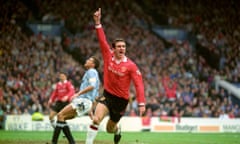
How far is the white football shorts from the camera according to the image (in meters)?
14.9

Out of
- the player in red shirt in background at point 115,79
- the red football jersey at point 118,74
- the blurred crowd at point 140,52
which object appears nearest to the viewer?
the player in red shirt in background at point 115,79

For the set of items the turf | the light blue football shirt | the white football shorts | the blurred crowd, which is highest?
the blurred crowd

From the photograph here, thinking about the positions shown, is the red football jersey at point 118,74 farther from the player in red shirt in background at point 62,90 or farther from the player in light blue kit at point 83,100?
the player in red shirt in background at point 62,90

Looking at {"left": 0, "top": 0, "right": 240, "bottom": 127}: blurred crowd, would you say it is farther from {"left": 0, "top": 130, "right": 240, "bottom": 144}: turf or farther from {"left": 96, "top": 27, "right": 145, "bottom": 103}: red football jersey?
{"left": 96, "top": 27, "right": 145, "bottom": 103}: red football jersey

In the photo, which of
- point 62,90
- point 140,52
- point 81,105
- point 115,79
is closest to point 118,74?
point 115,79

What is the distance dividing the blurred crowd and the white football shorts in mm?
13406

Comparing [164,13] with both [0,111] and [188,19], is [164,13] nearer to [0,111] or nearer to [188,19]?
[188,19]

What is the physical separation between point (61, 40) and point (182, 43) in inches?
357

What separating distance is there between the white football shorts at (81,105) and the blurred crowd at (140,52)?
1341 cm

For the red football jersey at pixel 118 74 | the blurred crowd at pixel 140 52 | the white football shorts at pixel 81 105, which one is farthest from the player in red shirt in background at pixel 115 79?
the blurred crowd at pixel 140 52

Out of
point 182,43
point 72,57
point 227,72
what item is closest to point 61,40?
point 72,57

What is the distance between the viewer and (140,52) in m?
35.7

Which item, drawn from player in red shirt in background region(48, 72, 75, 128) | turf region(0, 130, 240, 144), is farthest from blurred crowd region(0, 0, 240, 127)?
player in red shirt in background region(48, 72, 75, 128)

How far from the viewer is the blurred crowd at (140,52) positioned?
30305 millimetres
